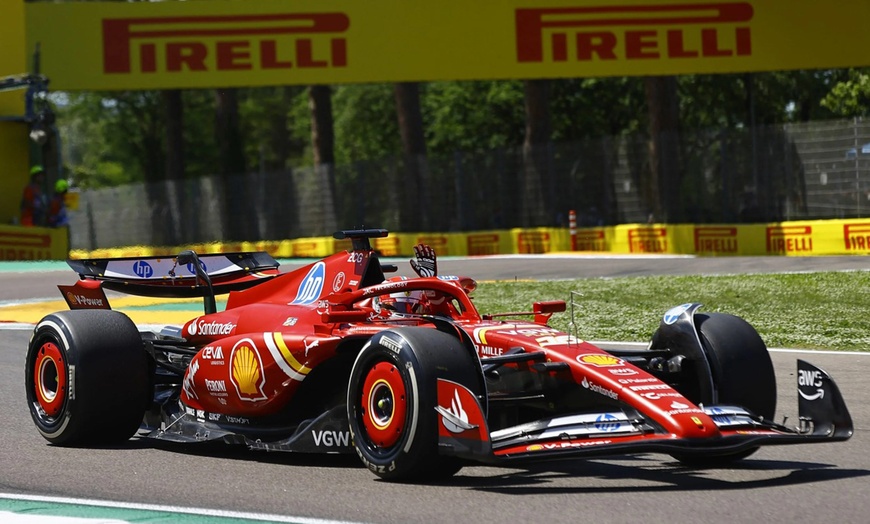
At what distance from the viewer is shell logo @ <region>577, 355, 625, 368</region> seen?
21.7ft

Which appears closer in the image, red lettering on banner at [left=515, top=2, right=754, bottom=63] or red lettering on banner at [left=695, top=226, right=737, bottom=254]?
red lettering on banner at [left=695, top=226, right=737, bottom=254]

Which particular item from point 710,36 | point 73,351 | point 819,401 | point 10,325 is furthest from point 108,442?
point 710,36

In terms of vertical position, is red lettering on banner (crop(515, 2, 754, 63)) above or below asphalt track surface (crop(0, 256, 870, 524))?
above

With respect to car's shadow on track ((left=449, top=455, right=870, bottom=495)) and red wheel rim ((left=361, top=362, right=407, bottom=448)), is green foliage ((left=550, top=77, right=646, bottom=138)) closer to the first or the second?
car's shadow on track ((left=449, top=455, right=870, bottom=495))

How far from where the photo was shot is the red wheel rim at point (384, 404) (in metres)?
6.45

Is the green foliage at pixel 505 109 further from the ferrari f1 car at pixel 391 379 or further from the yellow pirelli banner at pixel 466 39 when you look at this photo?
the ferrari f1 car at pixel 391 379

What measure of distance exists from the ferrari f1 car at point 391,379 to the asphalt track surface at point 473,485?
165 mm

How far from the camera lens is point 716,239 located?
27.6 m

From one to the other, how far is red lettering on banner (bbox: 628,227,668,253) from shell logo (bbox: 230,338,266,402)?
69.9 ft

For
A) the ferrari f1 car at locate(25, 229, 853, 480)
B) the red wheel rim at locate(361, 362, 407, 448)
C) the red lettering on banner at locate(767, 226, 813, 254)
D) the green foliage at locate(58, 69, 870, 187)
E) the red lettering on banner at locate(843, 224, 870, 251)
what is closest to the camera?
the ferrari f1 car at locate(25, 229, 853, 480)

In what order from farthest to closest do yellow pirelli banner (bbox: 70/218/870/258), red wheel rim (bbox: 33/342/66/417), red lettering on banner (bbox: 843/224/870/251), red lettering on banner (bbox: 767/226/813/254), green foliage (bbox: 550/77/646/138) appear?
green foliage (bbox: 550/77/646/138)
red lettering on banner (bbox: 767/226/813/254)
yellow pirelli banner (bbox: 70/218/870/258)
red lettering on banner (bbox: 843/224/870/251)
red wheel rim (bbox: 33/342/66/417)

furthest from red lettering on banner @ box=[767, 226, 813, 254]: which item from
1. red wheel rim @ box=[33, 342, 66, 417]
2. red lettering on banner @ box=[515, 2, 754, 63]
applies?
red wheel rim @ box=[33, 342, 66, 417]

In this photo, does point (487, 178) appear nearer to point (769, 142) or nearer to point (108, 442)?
point (769, 142)

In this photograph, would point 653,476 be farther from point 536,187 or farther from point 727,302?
point 536,187
